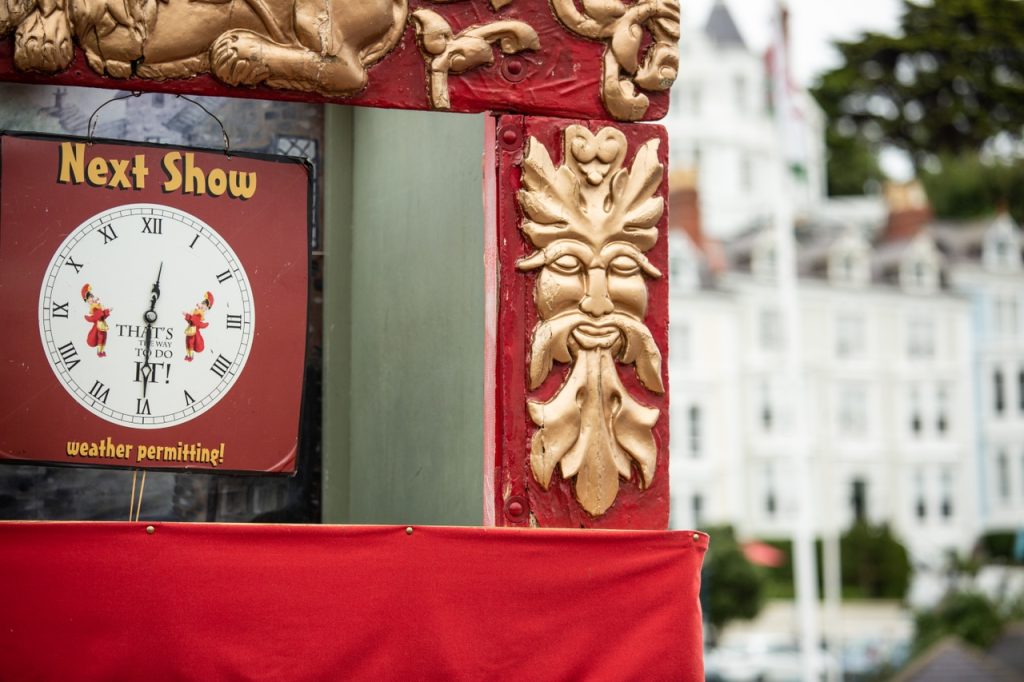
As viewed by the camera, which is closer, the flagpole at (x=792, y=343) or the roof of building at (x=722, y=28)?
the flagpole at (x=792, y=343)

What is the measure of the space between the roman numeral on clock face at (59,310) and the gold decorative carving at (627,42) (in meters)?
1.74

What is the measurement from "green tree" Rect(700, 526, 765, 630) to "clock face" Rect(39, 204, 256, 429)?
37.0 metres

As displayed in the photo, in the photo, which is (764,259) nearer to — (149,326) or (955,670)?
(955,670)

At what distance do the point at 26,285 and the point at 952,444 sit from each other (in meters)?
54.3

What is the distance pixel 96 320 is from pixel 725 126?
65.7 meters

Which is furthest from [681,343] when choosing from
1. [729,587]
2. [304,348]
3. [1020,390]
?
[304,348]

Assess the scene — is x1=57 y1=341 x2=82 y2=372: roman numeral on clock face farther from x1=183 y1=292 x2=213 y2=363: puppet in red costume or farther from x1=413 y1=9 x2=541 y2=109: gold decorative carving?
x1=413 y1=9 x2=541 y2=109: gold decorative carving

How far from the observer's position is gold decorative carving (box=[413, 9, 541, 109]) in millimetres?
4719

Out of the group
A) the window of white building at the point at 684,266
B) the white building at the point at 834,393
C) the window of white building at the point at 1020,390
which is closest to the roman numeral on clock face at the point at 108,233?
the white building at the point at 834,393

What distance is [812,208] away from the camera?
64.1m

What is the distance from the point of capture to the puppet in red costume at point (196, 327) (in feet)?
15.5

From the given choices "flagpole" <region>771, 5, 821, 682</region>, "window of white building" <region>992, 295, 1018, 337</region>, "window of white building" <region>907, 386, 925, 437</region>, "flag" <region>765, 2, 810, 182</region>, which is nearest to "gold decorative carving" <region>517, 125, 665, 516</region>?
"flagpole" <region>771, 5, 821, 682</region>

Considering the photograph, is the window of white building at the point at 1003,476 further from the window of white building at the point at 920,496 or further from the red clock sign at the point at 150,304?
the red clock sign at the point at 150,304

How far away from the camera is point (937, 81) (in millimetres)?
68750
